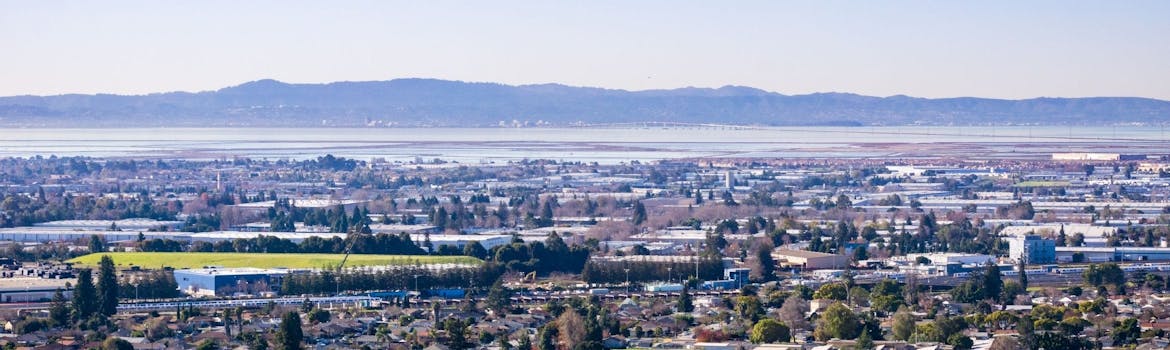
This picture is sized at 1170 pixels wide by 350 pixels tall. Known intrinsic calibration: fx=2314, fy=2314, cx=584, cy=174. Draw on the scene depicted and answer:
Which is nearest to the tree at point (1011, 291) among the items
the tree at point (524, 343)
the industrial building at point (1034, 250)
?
the industrial building at point (1034, 250)

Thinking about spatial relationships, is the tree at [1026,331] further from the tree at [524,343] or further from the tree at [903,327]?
the tree at [524,343]

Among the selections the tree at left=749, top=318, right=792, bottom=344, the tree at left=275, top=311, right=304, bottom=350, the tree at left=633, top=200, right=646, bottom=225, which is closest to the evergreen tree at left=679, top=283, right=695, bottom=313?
the tree at left=749, top=318, right=792, bottom=344

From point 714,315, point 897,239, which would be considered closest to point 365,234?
point 897,239

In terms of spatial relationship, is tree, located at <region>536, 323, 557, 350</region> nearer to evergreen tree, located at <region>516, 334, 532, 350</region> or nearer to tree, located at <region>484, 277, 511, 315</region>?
evergreen tree, located at <region>516, 334, 532, 350</region>

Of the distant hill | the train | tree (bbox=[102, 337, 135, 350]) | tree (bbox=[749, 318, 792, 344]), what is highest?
tree (bbox=[102, 337, 135, 350])

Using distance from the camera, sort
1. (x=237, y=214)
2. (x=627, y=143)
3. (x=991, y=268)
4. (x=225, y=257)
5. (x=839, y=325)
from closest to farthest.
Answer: (x=839, y=325) < (x=991, y=268) < (x=225, y=257) < (x=237, y=214) < (x=627, y=143)

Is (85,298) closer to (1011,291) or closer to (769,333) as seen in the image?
(769,333)

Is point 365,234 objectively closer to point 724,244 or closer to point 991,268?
point 724,244
